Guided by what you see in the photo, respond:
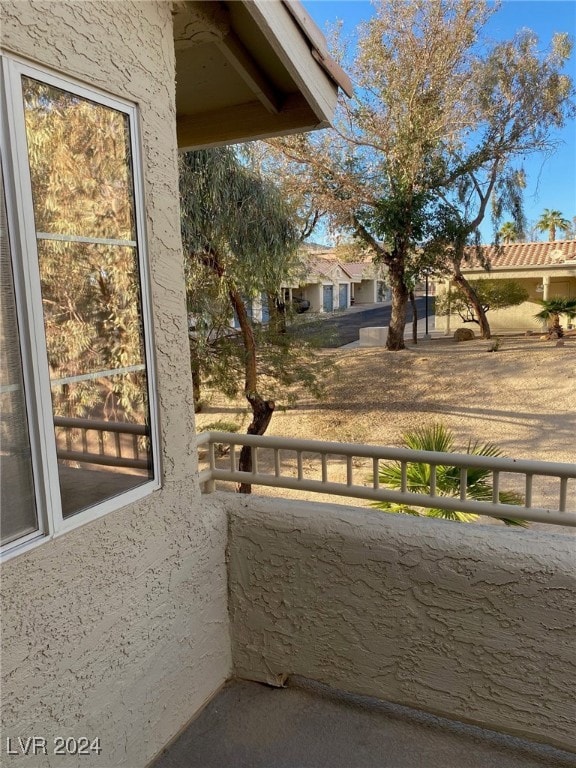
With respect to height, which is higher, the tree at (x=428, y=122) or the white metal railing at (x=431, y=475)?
the tree at (x=428, y=122)

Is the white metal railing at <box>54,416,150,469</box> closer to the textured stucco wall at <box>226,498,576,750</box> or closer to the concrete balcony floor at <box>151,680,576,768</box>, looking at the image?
the textured stucco wall at <box>226,498,576,750</box>

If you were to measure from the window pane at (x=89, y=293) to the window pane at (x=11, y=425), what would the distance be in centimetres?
12

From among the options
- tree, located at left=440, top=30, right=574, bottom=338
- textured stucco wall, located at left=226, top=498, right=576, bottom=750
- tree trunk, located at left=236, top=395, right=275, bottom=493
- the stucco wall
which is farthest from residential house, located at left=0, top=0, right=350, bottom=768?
the stucco wall

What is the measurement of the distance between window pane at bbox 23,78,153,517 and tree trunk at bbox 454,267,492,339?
52.5 feet

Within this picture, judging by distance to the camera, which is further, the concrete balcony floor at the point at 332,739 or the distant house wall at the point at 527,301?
the distant house wall at the point at 527,301

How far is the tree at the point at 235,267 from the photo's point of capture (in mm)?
8445

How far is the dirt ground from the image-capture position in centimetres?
1200

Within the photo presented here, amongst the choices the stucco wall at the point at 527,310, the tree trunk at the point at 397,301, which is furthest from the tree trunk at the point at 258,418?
the stucco wall at the point at 527,310

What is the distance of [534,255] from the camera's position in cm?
2084

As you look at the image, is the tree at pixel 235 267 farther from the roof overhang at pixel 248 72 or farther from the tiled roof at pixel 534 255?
the tiled roof at pixel 534 255

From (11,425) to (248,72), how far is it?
1.97 metres

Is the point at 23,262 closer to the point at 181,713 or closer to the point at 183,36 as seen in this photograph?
the point at 183,36

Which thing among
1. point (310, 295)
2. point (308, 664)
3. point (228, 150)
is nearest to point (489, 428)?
point (228, 150)

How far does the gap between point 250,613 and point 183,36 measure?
268cm
